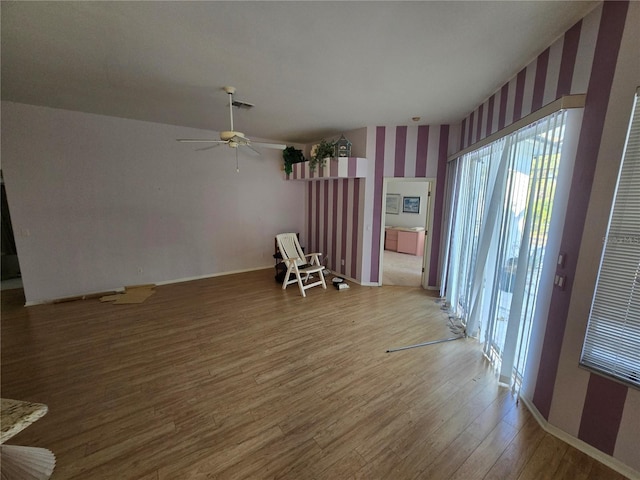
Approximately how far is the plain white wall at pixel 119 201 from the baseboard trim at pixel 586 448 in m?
5.12

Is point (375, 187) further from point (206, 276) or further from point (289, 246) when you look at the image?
point (206, 276)

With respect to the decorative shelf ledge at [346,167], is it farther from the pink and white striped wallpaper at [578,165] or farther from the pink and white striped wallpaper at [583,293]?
the pink and white striped wallpaper at [583,293]

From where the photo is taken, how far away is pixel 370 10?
5.30ft

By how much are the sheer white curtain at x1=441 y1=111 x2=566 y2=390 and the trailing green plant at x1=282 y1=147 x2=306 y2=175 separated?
3.33 metres

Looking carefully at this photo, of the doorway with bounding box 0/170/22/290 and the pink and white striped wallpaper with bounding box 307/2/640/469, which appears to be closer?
the pink and white striped wallpaper with bounding box 307/2/640/469

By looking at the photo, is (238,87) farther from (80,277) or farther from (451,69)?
(80,277)

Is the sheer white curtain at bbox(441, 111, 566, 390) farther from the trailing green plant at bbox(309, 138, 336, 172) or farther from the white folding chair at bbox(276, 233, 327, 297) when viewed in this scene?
the white folding chair at bbox(276, 233, 327, 297)

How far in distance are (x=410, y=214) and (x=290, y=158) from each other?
453 centimetres

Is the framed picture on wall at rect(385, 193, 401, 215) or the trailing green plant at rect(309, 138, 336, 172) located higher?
the trailing green plant at rect(309, 138, 336, 172)

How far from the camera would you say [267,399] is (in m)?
2.04

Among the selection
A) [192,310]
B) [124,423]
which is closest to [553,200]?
[124,423]

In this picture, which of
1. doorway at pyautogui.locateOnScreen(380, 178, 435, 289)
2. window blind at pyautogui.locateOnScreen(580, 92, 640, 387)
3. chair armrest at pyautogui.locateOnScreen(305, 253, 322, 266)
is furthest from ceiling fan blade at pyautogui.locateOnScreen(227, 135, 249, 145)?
doorway at pyautogui.locateOnScreen(380, 178, 435, 289)

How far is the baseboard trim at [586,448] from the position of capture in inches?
57.4

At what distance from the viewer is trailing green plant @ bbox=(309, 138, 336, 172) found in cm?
446
